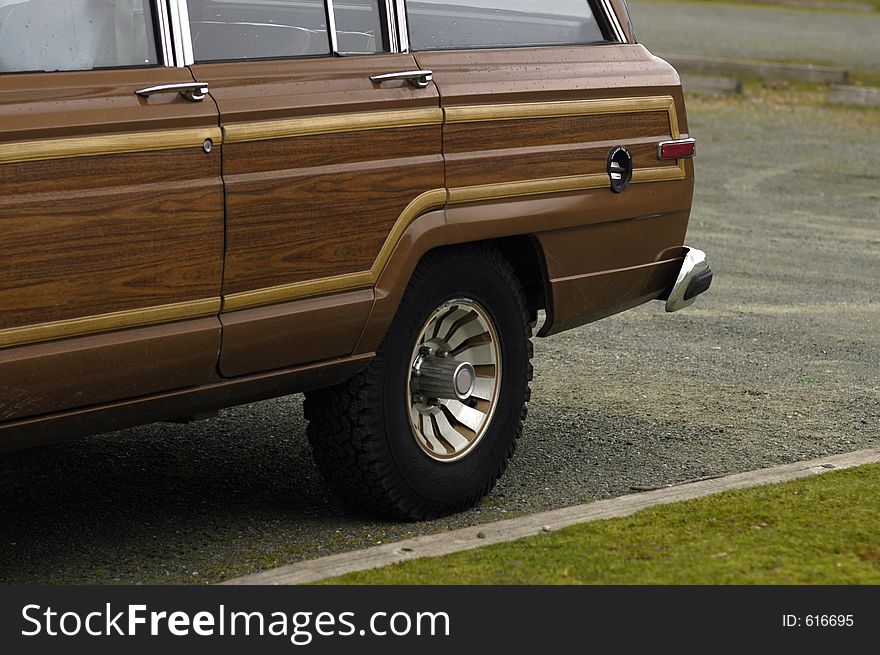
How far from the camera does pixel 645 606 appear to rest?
4070 mm

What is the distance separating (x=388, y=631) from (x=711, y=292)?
19.2 feet

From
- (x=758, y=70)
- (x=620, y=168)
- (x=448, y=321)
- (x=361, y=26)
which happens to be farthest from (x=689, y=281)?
(x=758, y=70)

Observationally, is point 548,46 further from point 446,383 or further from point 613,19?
point 446,383

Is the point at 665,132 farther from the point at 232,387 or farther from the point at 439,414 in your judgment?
the point at 232,387

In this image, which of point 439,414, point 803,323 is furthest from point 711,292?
point 439,414

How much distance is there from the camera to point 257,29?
4543mm

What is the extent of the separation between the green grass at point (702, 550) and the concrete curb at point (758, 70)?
16.4 meters

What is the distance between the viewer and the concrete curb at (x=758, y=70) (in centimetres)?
2088

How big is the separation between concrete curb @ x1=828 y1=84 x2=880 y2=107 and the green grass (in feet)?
49.2

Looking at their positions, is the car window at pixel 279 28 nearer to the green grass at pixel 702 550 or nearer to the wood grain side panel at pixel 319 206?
the wood grain side panel at pixel 319 206

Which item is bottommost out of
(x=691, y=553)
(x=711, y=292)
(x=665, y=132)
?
(x=711, y=292)

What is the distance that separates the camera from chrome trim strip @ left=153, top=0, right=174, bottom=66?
423 cm

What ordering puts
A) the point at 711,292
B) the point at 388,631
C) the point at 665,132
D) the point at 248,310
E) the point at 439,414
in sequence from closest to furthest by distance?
the point at 388,631 → the point at 248,310 → the point at 439,414 → the point at 665,132 → the point at 711,292

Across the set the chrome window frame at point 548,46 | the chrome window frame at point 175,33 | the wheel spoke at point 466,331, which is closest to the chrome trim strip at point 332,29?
the chrome window frame at point 548,46
